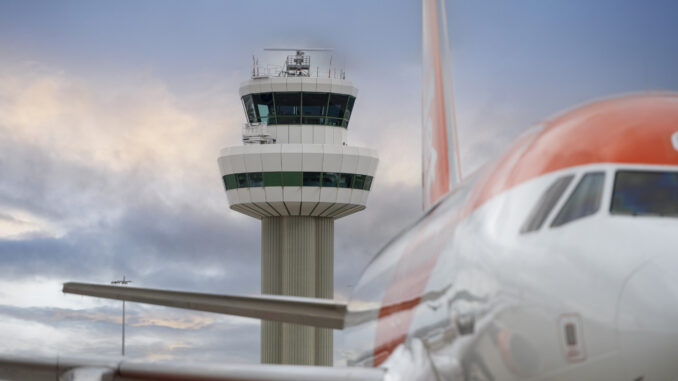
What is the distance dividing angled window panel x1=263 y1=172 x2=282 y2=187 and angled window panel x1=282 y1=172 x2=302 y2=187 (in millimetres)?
240

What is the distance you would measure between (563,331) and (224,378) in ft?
11.6

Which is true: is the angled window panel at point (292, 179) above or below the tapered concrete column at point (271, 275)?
above

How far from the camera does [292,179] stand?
A: 43.2 m

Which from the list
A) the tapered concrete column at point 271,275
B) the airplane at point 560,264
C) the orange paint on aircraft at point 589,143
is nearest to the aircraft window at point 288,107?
the tapered concrete column at point 271,275

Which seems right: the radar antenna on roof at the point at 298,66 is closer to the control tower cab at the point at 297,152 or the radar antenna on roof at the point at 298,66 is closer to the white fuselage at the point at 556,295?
the control tower cab at the point at 297,152

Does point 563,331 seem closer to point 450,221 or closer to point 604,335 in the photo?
point 604,335

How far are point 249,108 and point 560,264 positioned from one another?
1586 inches

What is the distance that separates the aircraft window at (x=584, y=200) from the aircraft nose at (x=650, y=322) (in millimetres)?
544

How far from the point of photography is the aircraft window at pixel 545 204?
18.1 feet

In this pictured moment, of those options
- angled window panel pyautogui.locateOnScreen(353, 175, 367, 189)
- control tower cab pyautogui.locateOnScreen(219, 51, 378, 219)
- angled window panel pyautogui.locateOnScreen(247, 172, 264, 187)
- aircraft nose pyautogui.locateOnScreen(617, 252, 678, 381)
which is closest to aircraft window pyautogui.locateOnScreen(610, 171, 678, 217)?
aircraft nose pyautogui.locateOnScreen(617, 252, 678, 381)

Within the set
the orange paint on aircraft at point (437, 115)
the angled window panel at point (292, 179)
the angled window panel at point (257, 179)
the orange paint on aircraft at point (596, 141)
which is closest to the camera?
the orange paint on aircraft at point (596, 141)

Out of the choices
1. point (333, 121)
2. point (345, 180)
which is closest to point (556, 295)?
point (345, 180)

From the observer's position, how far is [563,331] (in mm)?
5211

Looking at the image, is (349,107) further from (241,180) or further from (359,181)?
(241,180)
